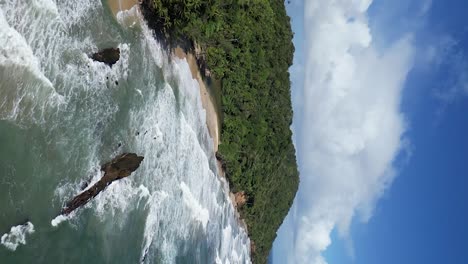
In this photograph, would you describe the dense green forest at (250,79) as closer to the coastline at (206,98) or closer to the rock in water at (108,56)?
the coastline at (206,98)

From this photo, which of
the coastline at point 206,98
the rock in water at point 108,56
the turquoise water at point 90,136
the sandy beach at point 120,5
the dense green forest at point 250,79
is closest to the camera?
the turquoise water at point 90,136

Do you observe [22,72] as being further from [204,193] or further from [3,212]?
[204,193]

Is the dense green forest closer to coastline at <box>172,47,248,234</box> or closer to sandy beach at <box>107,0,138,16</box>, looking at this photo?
coastline at <box>172,47,248,234</box>

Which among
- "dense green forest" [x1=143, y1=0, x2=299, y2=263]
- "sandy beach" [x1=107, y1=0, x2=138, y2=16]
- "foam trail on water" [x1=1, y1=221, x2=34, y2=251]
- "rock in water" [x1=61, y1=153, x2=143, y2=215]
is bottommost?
"foam trail on water" [x1=1, y1=221, x2=34, y2=251]

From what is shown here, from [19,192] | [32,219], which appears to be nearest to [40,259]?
[32,219]

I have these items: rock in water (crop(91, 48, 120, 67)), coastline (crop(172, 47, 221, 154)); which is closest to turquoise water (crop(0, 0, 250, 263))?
rock in water (crop(91, 48, 120, 67))

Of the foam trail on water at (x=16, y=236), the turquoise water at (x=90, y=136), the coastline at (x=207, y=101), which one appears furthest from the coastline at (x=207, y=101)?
the foam trail on water at (x=16, y=236)
